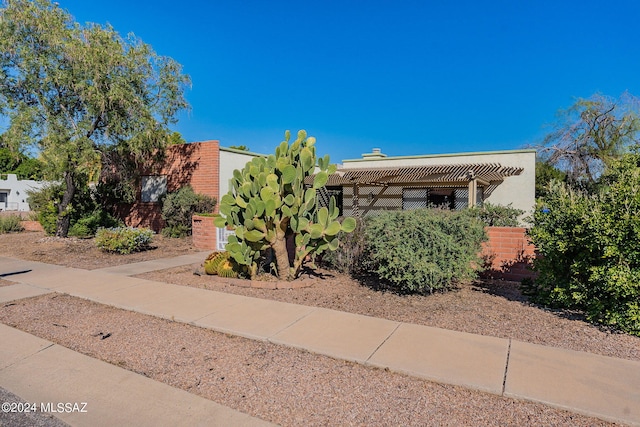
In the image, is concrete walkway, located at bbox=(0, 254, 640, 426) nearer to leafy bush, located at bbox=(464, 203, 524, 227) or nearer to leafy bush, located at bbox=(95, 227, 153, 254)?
leafy bush, located at bbox=(95, 227, 153, 254)

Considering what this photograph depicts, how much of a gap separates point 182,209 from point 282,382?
12.3 meters

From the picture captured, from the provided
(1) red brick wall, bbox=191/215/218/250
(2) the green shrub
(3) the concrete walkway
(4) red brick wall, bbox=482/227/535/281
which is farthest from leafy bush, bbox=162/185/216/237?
(4) red brick wall, bbox=482/227/535/281

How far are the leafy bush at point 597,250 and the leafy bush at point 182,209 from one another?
1203cm

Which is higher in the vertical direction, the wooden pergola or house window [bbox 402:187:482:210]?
the wooden pergola

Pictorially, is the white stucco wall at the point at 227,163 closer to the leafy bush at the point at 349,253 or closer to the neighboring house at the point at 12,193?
the leafy bush at the point at 349,253

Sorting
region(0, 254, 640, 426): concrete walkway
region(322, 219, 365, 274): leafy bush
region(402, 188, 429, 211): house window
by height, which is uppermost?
region(402, 188, 429, 211): house window

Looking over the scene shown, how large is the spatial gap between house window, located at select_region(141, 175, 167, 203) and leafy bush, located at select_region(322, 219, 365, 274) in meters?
10.8

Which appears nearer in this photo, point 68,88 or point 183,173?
point 68,88

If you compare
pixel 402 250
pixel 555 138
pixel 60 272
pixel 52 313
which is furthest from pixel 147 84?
pixel 555 138

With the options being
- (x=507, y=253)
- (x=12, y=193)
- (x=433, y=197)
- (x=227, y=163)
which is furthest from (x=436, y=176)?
(x=12, y=193)

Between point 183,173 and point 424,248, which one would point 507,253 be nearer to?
point 424,248

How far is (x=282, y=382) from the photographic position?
363 centimetres

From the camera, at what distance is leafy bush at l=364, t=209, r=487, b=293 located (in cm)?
624

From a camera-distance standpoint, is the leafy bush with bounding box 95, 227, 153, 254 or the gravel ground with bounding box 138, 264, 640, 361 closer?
the gravel ground with bounding box 138, 264, 640, 361
